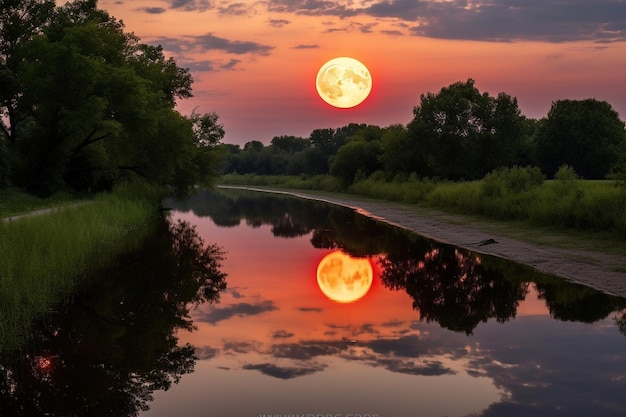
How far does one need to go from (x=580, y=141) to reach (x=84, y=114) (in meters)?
65.4

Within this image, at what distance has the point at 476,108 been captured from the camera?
2950 inches

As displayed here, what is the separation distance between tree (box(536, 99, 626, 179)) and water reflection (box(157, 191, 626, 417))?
67553mm

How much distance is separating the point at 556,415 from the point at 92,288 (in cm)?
1289

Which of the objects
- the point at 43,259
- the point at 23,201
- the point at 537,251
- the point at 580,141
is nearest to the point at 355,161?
the point at 580,141

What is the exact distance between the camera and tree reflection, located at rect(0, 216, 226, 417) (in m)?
8.80

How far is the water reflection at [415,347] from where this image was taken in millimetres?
8773

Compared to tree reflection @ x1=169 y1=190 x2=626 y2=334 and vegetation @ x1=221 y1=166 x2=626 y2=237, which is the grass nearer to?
vegetation @ x1=221 y1=166 x2=626 y2=237

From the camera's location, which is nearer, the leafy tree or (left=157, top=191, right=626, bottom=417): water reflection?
(left=157, top=191, right=626, bottom=417): water reflection

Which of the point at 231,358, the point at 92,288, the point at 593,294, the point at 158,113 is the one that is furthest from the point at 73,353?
the point at 158,113

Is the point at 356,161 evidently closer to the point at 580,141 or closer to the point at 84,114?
the point at 580,141

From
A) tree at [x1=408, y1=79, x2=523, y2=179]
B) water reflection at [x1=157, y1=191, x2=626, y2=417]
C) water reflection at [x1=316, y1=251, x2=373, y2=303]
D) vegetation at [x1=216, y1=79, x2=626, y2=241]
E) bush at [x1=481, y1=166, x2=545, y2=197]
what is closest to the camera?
water reflection at [x1=157, y1=191, x2=626, y2=417]

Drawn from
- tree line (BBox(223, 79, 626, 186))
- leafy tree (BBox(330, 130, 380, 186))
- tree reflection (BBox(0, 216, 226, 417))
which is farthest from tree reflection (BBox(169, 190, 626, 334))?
leafy tree (BBox(330, 130, 380, 186))

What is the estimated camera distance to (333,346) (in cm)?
1170

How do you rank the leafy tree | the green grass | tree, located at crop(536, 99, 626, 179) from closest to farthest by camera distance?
the green grass, tree, located at crop(536, 99, 626, 179), the leafy tree
